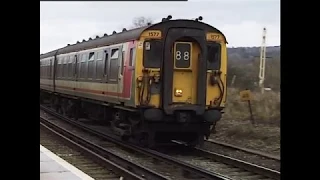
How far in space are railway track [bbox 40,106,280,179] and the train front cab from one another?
618 mm

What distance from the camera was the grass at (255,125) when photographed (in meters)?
13.7

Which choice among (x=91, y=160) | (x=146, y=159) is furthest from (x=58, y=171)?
(x=146, y=159)

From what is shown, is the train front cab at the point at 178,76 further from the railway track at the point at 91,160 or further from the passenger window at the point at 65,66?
the passenger window at the point at 65,66

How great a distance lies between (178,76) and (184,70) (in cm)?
19

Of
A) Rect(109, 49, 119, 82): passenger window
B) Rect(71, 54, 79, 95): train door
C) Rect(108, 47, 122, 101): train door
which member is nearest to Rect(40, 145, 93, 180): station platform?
Rect(108, 47, 122, 101): train door

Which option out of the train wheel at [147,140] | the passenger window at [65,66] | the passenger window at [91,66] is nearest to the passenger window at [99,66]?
the passenger window at [91,66]

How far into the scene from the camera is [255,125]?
16.5 m

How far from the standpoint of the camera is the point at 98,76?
14.2 m

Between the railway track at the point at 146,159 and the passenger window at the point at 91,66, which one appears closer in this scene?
the railway track at the point at 146,159

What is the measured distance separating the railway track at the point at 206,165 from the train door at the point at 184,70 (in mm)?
1031

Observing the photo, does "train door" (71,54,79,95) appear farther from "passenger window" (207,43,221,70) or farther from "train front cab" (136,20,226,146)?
"passenger window" (207,43,221,70)

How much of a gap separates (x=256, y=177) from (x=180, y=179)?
132 cm

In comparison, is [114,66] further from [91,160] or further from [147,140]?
[91,160]
